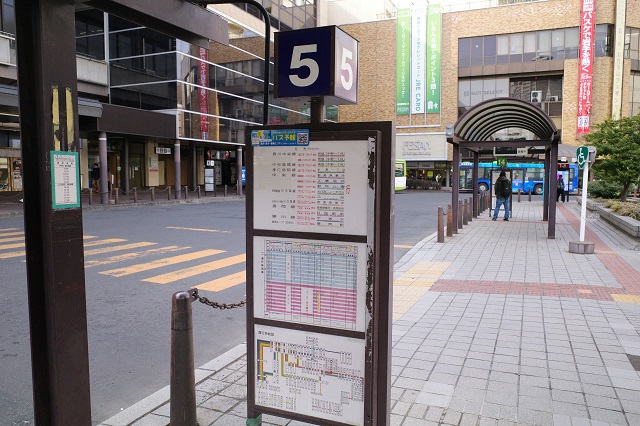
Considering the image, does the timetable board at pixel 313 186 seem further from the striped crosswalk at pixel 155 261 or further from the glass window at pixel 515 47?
the glass window at pixel 515 47

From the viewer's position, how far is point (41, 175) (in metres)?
2.76

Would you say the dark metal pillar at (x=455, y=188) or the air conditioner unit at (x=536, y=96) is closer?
the dark metal pillar at (x=455, y=188)

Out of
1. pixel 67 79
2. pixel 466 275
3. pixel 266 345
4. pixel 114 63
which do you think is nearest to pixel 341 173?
pixel 266 345

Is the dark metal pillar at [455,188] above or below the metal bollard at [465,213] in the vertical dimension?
above

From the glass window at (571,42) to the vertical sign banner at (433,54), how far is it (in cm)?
1133

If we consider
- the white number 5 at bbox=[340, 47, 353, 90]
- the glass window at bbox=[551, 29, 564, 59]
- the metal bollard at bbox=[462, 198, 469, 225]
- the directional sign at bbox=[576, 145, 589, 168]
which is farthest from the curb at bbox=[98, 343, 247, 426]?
the glass window at bbox=[551, 29, 564, 59]

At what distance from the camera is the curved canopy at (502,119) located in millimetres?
13859

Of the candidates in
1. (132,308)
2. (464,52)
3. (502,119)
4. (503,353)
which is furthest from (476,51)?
(503,353)

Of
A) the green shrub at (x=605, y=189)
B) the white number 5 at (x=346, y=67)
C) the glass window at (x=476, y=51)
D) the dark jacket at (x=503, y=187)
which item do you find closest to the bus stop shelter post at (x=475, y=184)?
the dark jacket at (x=503, y=187)

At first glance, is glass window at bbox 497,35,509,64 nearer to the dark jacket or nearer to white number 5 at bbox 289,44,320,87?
the dark jacket

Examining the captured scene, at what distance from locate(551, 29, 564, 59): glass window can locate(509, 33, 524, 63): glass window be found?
2.66 metres

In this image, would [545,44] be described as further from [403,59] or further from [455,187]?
[455,187]

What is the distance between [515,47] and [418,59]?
919 cm

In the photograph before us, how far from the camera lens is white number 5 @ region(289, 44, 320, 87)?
3.07 metres
